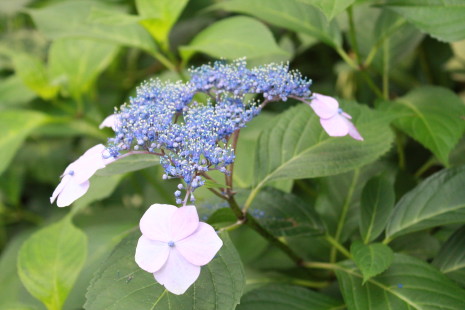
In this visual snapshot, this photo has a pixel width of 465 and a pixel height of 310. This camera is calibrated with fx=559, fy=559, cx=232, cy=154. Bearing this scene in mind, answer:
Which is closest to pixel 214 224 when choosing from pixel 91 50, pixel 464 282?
pixel 464 282

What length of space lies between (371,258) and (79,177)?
0.44 metres

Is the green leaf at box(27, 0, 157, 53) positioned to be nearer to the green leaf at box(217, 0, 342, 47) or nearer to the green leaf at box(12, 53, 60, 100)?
the green leaf at box(12, 53, 60, 100)

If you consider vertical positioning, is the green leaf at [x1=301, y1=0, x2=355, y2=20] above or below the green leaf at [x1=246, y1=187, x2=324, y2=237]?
above

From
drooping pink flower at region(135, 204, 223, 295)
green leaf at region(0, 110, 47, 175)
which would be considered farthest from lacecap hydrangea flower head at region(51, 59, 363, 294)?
green leaf at region(0, 110, 47, 175)

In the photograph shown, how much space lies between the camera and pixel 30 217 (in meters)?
1.85

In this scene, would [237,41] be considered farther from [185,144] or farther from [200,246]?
[200,246]

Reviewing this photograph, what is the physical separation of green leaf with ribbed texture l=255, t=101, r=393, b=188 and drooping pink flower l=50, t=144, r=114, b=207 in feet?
0.96

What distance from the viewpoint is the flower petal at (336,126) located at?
0.83 m

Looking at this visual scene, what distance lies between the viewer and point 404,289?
0.85 meters

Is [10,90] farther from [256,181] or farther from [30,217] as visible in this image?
[256,181]

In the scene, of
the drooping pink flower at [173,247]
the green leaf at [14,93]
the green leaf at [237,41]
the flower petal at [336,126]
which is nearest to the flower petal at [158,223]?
the drooping pink flower at [173,247]

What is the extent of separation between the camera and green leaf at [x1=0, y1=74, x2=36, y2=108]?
5.31 feet

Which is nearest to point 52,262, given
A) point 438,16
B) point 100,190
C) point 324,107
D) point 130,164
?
point 100,190

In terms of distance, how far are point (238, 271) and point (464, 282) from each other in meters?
0.40
